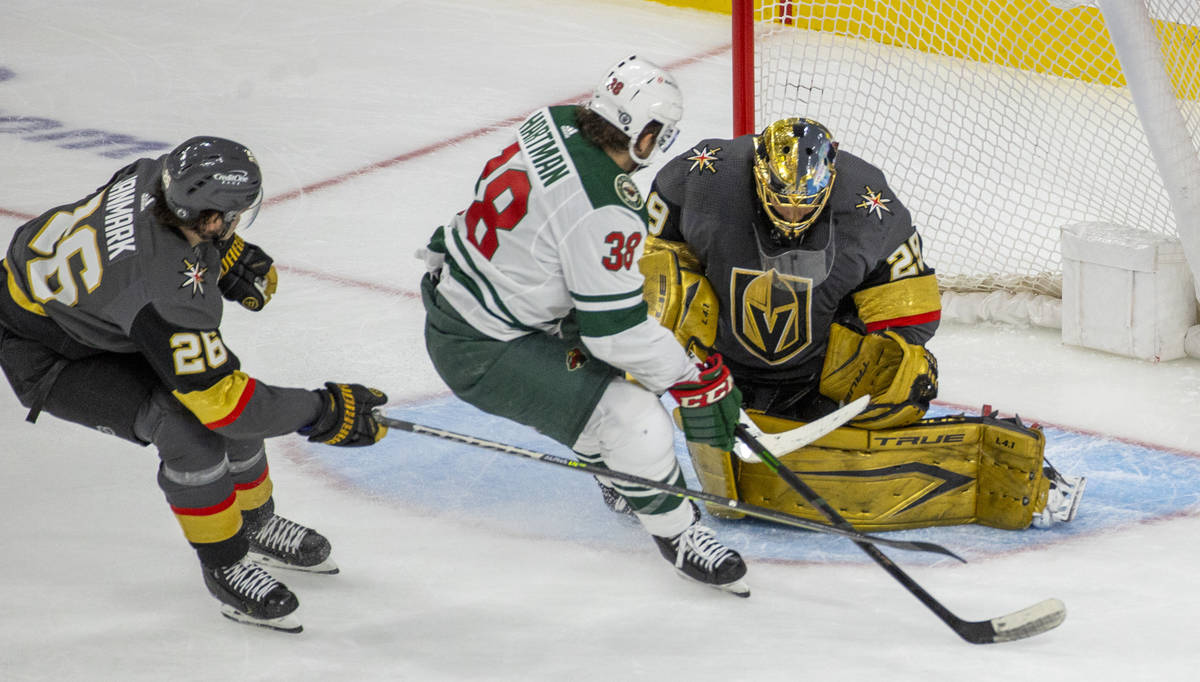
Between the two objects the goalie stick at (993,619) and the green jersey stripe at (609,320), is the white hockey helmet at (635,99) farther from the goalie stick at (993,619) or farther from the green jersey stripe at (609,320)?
the goalie stick at (993,619)

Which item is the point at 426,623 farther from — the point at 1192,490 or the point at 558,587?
the point at 1192,490

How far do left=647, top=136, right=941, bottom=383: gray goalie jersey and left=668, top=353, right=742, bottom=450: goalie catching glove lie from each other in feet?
1.26

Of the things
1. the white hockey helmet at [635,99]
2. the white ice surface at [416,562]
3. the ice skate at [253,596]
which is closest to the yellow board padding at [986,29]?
the white ice surface at [416,562]

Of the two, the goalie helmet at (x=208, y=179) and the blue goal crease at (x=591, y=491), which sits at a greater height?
the goalie helmet at (x=208, y=179)

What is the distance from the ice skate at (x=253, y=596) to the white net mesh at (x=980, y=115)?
239cm

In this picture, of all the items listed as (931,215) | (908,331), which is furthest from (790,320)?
(931,215)

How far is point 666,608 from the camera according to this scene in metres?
2.85

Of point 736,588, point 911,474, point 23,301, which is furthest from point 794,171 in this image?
point 23,301

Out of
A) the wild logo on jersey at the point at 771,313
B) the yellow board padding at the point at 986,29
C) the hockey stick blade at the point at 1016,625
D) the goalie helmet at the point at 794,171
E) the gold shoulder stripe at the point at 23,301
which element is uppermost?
the yellow board padding at the point at 986,29

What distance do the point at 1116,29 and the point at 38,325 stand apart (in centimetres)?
254

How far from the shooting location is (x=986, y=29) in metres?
5.61

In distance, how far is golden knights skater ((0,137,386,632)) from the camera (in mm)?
2482

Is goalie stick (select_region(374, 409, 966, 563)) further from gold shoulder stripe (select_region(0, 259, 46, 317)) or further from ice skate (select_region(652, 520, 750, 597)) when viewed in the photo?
gold shoulder stripe (select_region(0, 259, 46, 317))

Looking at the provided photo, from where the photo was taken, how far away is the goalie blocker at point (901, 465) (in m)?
3.05
